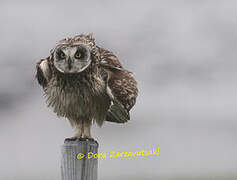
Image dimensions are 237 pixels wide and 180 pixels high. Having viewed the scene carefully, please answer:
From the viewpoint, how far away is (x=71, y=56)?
2.71 metres

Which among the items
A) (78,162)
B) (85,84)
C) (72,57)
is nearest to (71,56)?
(72,57)

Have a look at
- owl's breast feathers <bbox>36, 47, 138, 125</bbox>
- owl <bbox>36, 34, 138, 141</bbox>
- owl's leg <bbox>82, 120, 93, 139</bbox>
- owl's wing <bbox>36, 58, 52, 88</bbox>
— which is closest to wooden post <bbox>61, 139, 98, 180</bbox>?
owl <bbox>36, 34, 138, 141</bbox>

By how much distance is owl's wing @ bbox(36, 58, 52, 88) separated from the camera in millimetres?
2994

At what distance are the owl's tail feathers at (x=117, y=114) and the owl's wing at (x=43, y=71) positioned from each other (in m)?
0.63

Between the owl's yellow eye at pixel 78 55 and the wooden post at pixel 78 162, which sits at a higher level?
the owl's yellow eye at pixel 78 55

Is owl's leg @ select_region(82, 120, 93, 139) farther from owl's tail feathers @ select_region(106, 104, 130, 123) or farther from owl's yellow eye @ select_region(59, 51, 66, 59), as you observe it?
owl's yellow eye @ select_region(59, 51, 66, 59)

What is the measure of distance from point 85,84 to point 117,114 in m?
0.41


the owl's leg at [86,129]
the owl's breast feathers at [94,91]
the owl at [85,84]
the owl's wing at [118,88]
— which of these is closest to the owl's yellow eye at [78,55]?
the owl at [85,84]

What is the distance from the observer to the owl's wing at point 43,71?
2994mm

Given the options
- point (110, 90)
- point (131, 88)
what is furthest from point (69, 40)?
point (131, 88)

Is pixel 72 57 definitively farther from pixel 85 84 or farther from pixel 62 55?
pixel 85 84

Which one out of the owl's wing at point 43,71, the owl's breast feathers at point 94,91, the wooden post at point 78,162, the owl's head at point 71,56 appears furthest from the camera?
the owl's wing at point 43,71

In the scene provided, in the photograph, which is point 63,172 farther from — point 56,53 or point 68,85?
point 56,53

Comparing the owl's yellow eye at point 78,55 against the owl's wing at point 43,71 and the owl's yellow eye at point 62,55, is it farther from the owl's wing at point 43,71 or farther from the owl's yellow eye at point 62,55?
the owl's wing at point 43,71
